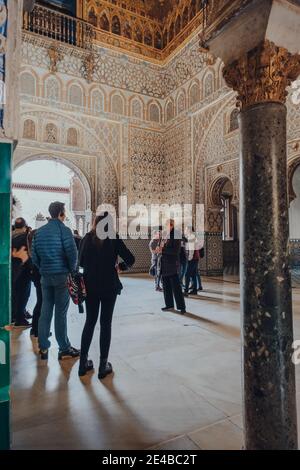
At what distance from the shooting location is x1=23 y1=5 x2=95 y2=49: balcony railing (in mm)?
10477

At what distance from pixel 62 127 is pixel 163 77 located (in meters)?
4.90

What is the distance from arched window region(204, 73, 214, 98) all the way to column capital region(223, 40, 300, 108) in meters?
9.28

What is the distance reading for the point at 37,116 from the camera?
10.5 meters

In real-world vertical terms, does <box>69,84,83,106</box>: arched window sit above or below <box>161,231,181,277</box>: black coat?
above

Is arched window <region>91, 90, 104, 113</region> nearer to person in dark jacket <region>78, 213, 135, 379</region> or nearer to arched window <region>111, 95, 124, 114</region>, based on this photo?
arched window <region>111, 95, 124, 114</region>

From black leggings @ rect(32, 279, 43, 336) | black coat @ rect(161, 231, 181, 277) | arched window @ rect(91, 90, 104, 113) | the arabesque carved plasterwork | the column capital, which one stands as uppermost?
arched window @ rect(91, 90, 104, 113)

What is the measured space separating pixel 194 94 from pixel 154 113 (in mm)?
2060

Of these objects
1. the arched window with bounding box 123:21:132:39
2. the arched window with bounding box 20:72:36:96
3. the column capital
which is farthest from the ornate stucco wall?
the column capital

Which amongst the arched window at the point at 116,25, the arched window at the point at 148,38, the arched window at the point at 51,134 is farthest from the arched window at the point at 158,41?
the arched window at the point at 51,134

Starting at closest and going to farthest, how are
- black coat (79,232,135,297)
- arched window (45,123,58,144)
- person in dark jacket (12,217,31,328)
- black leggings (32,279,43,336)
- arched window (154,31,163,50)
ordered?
black coat (79,232,135,297) → black leggings (32,279,43,336) → person in dark jacket (12,217,31,328) → arched window (45,123,58,144) → arched window (154,31,163,50)

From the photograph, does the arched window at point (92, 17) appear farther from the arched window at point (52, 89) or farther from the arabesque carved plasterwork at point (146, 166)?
the arabesque carved plasterwork at point (146, 166)

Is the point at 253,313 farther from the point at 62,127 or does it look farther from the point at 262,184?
the point at 62,127

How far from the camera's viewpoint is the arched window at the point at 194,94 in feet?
35.9

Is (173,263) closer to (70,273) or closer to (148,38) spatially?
(70,273)
